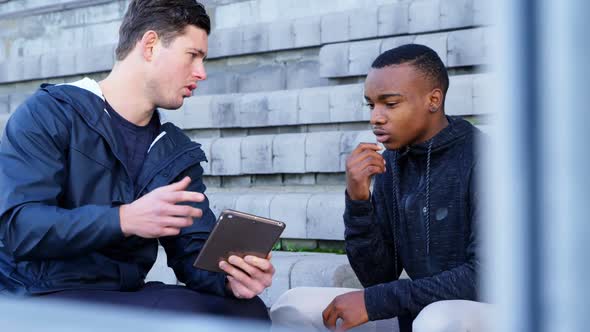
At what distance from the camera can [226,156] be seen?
17.4 feet

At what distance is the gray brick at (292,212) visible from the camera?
4.46 meters

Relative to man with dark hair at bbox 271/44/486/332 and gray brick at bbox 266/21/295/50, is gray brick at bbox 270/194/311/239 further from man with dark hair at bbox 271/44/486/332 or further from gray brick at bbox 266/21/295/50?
man with dark hair at bbox 271/44/486/332

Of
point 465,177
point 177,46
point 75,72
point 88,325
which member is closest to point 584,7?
point 88,325

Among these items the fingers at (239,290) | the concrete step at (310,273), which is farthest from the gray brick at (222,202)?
the fingers at (239,290)

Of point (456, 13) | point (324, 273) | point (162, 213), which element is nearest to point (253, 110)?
point (456, 13)

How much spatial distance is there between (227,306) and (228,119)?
3203 mm

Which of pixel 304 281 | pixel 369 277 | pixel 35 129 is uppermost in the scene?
pixel 35 129

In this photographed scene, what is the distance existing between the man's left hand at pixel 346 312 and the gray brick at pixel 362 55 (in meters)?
2.93

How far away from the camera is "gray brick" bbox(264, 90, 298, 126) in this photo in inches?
206

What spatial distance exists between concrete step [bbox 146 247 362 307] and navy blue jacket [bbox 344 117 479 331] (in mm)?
1080

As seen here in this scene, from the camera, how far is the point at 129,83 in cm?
257

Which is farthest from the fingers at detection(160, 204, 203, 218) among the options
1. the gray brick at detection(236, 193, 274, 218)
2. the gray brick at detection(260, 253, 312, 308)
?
the gray brick at detection(236, 193, 274, 218)

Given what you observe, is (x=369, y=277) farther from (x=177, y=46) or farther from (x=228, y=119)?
(x=228, y=119)

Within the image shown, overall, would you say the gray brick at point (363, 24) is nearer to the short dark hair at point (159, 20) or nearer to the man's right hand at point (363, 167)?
the short dark hair at point (159, 20)
